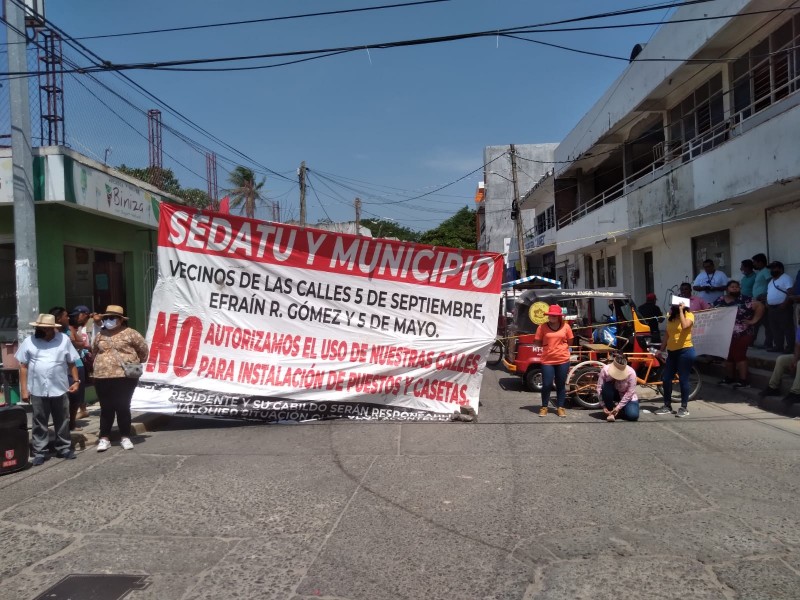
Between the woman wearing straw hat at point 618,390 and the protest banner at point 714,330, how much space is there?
6.79ft

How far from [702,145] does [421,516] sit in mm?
13580

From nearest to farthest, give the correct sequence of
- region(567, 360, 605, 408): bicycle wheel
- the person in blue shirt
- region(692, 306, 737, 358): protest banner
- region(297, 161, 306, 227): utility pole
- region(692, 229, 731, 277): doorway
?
region(567, 360, 605, 408): bicycle wheel
region(692, 306, 737, 358): protest banner
the person in blue shirt
region(692, 229, 731, 277): doorway
region(297, 161, 306, 227): utility pole

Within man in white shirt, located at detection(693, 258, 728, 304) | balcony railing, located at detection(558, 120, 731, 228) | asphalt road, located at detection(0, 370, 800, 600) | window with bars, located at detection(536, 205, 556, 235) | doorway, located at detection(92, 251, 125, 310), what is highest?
window with bars, located at detection(536, 205, 556, 235)

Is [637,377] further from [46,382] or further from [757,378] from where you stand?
[46,382]

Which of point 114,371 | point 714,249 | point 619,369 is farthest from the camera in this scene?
point 714,249

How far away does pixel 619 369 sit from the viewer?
27.6ft

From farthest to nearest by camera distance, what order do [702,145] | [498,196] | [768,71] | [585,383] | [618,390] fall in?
1. [498,196]
2. [702,145]
3. [768,71]
4. [585,383]
5. [618,390]

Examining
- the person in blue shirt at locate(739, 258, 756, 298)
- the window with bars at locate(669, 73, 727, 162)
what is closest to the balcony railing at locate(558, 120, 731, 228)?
the window with bars at locate(669, 73, 727, 162)

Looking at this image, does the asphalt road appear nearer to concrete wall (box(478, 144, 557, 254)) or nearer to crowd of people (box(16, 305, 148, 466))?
crowd of people (box(16, 305, 148, 466))

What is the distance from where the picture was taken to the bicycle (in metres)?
9.40

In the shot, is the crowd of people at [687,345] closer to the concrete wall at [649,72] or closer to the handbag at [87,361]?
the concrete wall at [649,72]

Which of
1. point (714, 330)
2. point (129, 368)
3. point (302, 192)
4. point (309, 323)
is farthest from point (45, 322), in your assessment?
point (302, 192)

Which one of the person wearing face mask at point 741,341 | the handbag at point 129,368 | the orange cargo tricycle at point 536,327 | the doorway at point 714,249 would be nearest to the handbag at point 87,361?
the handbag at point 129,368

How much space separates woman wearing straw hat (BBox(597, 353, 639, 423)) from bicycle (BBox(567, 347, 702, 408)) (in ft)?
1.47
